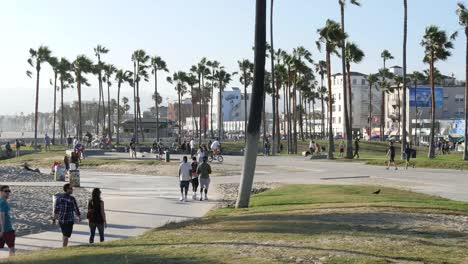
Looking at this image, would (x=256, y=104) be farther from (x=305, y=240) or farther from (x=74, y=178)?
(x=74, y=178)

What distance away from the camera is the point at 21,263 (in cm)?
1106

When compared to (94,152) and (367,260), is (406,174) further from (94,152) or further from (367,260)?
(94,152)

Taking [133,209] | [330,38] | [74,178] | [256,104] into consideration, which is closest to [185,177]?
[133,209]

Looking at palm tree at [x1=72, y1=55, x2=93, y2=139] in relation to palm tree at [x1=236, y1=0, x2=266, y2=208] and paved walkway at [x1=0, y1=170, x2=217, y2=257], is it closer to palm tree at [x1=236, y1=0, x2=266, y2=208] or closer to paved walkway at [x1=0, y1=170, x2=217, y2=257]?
paved walkway at [x1=0, y1=170, x2=217, y2=257]

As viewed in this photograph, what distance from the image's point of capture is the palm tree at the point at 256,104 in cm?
2031

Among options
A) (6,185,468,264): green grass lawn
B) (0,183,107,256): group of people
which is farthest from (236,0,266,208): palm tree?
(0,183,107,256): group of people

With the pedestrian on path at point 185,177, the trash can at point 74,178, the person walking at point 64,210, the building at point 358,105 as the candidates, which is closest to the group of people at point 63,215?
the person walking at point 64,210

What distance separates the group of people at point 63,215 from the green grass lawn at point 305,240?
57cm

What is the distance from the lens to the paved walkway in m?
16.1

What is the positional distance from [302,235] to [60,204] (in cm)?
480

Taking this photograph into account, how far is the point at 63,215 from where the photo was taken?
43.5ft

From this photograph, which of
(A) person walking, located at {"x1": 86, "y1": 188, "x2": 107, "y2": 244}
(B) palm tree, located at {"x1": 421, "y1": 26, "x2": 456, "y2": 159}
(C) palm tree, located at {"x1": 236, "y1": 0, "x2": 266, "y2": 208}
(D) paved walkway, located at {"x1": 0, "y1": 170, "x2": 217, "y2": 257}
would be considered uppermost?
(B) palm tree, located at {"x1": 421, "y1": 26, "x2": 456, "y2": 159}

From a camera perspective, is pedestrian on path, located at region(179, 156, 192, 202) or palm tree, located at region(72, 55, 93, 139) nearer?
pedestrian on path, located at region(179, 156, 192, 202)

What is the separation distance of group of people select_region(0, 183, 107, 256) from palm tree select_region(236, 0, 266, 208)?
23.8ft
